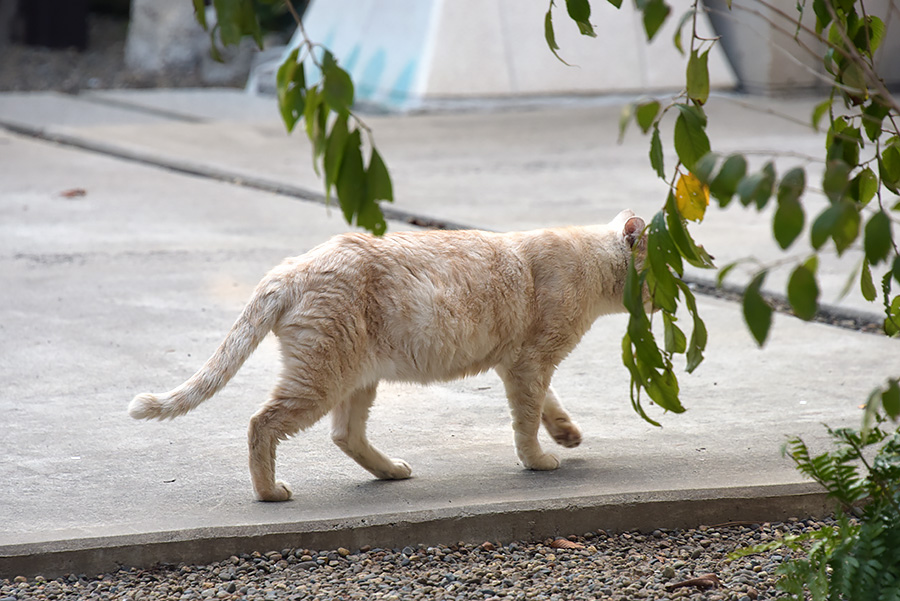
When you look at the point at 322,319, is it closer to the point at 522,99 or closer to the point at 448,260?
the point at 448,260

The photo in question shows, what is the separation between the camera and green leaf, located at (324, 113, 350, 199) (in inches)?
80.5

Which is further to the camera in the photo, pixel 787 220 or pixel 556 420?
pixel 556 420

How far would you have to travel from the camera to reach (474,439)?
426 cm

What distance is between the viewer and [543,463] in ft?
12.8

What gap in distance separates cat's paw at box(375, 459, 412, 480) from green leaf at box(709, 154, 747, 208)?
2050 mm

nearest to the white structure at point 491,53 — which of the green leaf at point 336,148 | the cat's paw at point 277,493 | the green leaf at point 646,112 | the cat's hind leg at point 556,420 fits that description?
the cat's hind leg at point 556,420

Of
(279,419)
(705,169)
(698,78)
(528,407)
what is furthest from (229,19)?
(528,407)

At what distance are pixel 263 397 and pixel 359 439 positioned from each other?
0.99 metres

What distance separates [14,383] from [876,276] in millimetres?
5402

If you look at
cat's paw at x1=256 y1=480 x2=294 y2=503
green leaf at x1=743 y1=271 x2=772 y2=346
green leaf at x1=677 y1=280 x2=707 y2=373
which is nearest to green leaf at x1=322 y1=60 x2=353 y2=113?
green leaf at x1=743 y1=271 x2=772 y2=346

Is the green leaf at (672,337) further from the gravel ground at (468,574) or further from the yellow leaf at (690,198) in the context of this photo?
the gravel ground at (468,574)

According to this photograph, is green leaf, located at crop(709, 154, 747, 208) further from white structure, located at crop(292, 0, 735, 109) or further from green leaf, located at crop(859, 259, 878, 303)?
white structure, located at crop(292, 0, 735, 109)

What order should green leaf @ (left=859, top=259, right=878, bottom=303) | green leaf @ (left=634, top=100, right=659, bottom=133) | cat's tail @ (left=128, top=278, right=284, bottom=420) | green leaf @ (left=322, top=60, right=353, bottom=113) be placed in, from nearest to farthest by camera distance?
1. green leaf @ (left=322, top=60, right=353, bottom=113)
2. green leaf @ (left=634, top=100, right=659, bottom=133)
3. green leaf @ (left=859, top=259, right=878, bottom=303)
4. cat's tail @ (left=128, top=278, right=284, bottom=420)

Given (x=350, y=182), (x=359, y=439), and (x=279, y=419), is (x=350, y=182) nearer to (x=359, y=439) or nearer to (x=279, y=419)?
(x=279, y=419)
